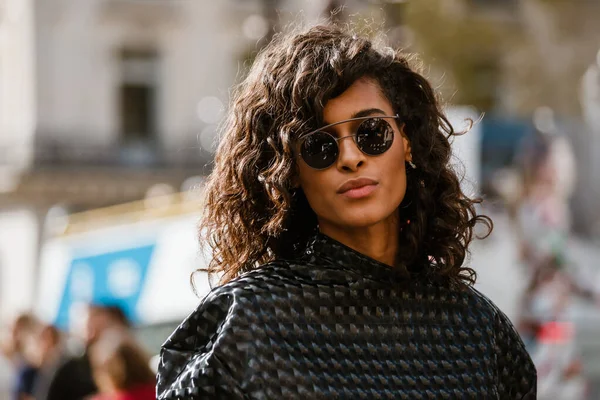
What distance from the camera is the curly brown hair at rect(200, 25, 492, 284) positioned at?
2.49 metres

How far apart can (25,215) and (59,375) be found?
24.8 m

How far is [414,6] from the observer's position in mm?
26719

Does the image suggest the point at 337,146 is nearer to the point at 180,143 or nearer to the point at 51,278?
the point at 51,278

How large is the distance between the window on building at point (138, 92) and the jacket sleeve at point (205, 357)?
104 ft

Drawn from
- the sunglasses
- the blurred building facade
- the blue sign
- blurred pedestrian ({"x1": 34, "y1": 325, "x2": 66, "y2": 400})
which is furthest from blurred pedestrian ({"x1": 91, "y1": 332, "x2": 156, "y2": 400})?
the blurred building facade

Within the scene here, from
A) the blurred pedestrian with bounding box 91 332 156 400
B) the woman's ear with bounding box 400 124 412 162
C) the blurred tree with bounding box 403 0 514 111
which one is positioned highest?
the woman's ear with bounding box 400 124 412 162

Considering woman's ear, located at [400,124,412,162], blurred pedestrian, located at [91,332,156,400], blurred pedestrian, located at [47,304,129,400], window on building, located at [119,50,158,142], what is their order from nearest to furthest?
woman's ear, located at [400,124,412,162] → blurred pedestrian, located at [91,332,156,400] → blurred pedestrian, located at [47,304,129,400] → window on building, located at [119,50,158,142]

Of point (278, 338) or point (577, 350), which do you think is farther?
point (577, 350)

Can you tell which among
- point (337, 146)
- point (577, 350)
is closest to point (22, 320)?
point (577, 350)

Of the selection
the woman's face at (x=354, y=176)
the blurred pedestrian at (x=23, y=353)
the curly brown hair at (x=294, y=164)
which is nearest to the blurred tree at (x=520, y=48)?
the blurred pedestrian at (x=23, y=353)

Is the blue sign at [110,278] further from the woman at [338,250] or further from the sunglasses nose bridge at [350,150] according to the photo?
the sunglasses nose bridge at [350,150]

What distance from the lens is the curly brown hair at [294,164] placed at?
8.17ft

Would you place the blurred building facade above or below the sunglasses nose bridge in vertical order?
below

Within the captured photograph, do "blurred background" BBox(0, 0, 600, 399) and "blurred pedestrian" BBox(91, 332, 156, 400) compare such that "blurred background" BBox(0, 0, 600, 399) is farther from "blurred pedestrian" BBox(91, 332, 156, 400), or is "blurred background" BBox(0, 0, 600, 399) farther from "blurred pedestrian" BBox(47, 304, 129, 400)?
"blurred pedestrian" BBox(91, 332, 156, 400)
